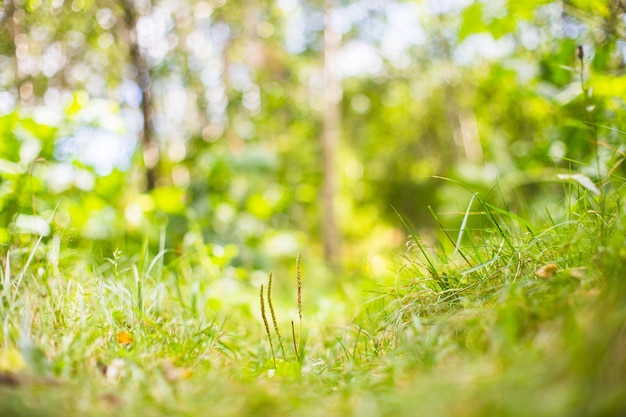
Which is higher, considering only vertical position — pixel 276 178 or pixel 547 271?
pixel 547 271

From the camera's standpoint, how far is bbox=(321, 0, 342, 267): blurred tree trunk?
6.78m

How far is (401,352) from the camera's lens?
111cm

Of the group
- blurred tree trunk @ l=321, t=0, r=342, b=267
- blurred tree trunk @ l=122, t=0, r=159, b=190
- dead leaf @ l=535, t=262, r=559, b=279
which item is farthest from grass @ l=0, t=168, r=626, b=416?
blurred tree trunk @ l=321, t=0, r=342, b=267

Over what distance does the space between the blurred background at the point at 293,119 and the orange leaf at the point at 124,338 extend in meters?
0.38

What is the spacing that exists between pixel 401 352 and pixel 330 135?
19.4ft

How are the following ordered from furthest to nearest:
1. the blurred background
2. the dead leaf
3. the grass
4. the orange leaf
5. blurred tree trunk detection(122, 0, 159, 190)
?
1. blurred tree trunk detection(122, 0, 159, 190)
2. the blurred background
3. the orange leaf
4. the dead leaf
5. the grass

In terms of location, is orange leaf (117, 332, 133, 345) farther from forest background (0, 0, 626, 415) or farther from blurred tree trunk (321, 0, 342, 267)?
blurred tree trunk (321, 0, 342, 267)

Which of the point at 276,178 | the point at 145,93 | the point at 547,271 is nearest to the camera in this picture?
the point at 547,271

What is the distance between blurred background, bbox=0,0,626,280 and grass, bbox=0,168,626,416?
27 centimetres

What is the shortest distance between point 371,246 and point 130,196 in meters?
8.70

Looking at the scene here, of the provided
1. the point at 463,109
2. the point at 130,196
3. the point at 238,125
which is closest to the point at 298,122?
the point at 238,125

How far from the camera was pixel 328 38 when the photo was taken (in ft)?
22.3

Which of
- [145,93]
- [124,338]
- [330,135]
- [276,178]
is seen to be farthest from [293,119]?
[124,338]

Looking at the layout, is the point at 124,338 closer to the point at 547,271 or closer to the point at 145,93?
the point at 547,271
